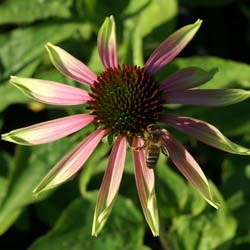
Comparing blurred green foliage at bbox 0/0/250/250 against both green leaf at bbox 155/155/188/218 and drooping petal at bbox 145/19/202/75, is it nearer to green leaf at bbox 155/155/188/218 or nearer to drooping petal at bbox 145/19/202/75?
green leaf at bbox 155/155/188/218

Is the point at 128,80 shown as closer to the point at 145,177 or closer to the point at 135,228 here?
the point at 145,177

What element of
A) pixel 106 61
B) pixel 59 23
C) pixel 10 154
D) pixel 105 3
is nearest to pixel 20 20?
pixel 59 23

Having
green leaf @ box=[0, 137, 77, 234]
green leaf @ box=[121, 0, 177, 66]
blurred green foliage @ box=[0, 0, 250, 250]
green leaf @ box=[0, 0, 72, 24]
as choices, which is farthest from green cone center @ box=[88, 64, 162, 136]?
green leaf @ box=[0, 0, 72, 24]

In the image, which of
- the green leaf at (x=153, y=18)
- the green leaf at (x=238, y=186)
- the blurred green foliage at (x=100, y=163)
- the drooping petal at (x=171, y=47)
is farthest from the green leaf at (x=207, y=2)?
the drooping petal at (x=171, y=47)

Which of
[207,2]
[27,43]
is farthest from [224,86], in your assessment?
[27,43]

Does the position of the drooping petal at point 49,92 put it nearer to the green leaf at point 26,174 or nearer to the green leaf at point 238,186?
the green leaf at point 26,174

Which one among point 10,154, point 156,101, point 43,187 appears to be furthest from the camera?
point 10,154
